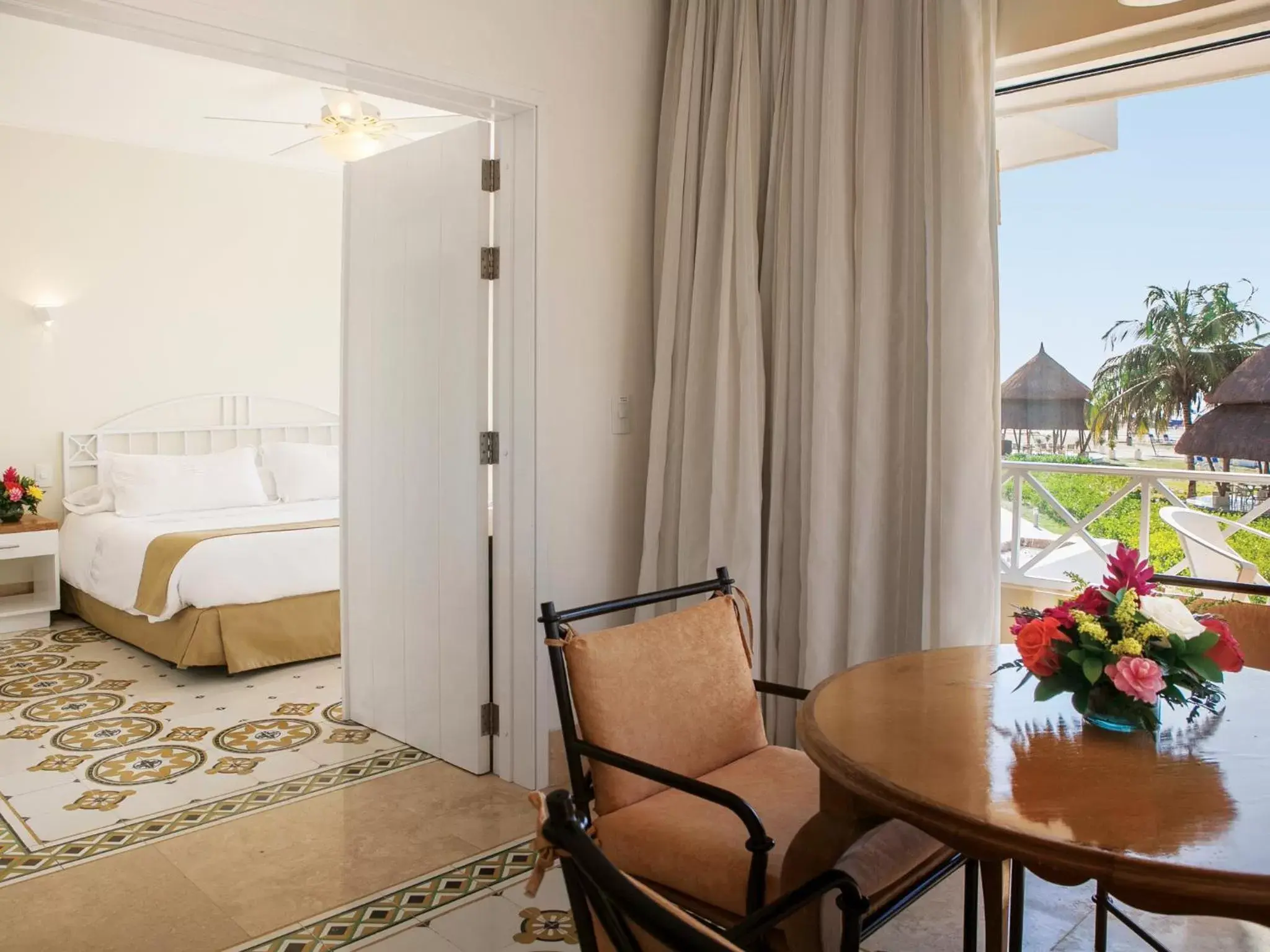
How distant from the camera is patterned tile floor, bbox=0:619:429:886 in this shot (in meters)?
2.98

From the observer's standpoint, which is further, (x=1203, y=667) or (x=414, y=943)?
(x=414, y=943)

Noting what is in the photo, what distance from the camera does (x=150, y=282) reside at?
617 cm

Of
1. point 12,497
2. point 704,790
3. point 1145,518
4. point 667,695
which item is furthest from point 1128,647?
point 12,497

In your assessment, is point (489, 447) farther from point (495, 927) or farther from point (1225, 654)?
point (1225, 654)

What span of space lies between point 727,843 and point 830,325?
5.46 feet

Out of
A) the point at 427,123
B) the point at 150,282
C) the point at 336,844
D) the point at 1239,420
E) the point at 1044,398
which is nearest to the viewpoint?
the point at 336,844

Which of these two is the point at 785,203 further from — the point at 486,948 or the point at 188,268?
the point at 188,268

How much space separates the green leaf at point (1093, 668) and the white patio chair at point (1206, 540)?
9.42 ft

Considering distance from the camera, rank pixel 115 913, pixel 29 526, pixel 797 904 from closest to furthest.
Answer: pixel 797 904 < pixel 115 913 < pixel 29 526

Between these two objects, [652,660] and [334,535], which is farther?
[334,535]

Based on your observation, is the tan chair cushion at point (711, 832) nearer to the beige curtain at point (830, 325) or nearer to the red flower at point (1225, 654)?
the red flower at point (1225, 654)

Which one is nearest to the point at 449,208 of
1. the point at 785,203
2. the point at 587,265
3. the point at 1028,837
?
the point at 587,265

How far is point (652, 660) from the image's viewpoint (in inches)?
78.7

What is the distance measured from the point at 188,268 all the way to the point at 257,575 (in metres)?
2.72
